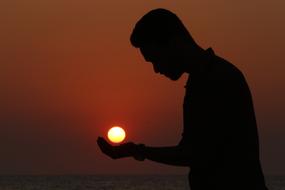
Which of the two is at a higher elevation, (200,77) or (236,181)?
(200,77)

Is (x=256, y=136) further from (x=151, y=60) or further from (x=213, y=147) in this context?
(x=151, y=60)

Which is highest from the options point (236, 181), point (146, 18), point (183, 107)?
point (146, 18)

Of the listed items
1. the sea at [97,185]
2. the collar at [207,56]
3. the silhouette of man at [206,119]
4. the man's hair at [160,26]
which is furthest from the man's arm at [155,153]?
the sea at [97,185]

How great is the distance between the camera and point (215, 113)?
4.14 meters

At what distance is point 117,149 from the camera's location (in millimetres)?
4277

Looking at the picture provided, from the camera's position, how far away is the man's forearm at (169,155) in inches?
163

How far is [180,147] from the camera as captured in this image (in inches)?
164

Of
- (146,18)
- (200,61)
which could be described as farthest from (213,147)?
(146,18)

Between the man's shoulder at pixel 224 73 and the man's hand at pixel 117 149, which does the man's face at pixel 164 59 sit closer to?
the man's shoulder at pixel 224 73

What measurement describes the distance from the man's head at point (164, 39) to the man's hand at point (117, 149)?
1.31 ft

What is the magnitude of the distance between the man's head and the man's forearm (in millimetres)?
380

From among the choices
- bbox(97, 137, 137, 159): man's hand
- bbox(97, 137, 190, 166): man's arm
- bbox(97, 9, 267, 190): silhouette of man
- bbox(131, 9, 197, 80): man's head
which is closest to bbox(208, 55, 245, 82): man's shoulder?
bbox(97, 9, 267, 190): silhouette of man

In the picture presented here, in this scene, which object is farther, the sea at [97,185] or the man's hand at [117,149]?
the sea at [97,185]

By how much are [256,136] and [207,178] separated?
1.03ft
